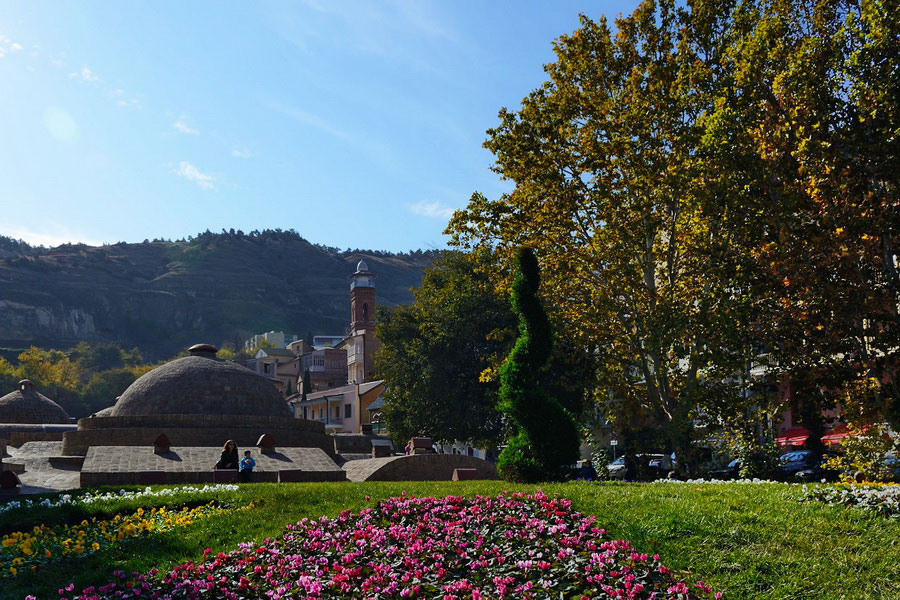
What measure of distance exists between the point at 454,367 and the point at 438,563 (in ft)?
87.4

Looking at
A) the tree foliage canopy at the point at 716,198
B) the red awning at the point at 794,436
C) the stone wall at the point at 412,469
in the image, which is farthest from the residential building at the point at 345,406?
the tree foliage canopy at the point at 716,198

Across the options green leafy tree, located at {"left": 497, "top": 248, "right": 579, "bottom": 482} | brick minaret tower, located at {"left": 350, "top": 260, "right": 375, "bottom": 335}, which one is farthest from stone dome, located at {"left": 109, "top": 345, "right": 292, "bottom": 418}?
brick minaret tower, located at {"left": 350, "top": 260, "right": 375, "bottom": 335}

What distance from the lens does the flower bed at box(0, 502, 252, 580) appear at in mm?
10789

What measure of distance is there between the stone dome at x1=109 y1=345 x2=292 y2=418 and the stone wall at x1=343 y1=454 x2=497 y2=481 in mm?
10616

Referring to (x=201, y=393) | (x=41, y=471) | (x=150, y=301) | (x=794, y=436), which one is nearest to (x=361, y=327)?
(x=201, y=393)

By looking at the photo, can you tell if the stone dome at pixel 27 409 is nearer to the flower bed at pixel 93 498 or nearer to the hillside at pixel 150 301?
the flower bed at pixel 93 498

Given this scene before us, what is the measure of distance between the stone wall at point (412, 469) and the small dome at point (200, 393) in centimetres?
1062

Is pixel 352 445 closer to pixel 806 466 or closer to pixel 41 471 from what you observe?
pixel 41 471

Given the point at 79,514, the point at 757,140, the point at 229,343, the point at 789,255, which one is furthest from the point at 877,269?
the point at 229,343

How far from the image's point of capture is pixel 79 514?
47.2ft

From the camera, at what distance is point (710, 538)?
878cm

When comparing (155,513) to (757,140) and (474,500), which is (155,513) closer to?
(474,500)

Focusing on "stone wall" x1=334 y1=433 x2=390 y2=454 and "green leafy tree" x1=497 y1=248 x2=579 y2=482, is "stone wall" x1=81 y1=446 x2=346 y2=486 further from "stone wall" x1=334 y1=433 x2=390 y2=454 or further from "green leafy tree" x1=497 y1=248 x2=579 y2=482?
"green leafy tree" x1=497 y1=248 x2=579 y2=482

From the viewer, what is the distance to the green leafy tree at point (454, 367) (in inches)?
→ 1379
